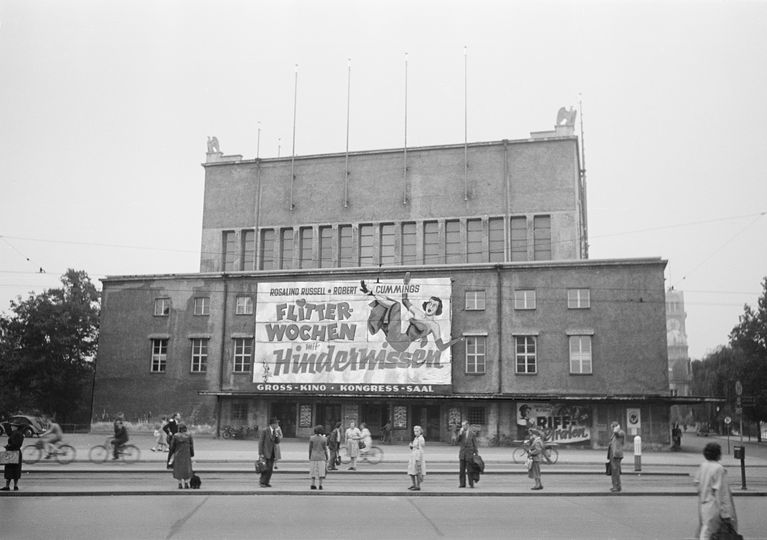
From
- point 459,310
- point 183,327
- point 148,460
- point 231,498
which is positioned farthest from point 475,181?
point 231,498

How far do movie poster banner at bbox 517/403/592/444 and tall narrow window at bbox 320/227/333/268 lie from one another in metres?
17.4

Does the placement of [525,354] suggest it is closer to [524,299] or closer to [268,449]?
[524,299]

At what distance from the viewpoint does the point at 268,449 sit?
65.5 ft

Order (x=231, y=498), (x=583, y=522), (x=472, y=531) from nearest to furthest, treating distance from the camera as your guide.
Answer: (x=472, y=531) < (x=583, y=522) < (x=231, y=498)

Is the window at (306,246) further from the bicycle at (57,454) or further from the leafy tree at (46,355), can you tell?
the bicycle at (57,454)

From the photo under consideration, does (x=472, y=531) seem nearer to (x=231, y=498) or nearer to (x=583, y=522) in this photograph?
(x=583, y=522)

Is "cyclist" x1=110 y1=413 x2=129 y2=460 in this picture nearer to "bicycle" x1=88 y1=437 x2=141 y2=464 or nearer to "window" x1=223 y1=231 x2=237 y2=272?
"bicycle" x1=88 y1=437 x2=141 y2=464

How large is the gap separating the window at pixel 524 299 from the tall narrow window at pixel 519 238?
6.33 meters

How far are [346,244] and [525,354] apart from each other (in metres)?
15.8

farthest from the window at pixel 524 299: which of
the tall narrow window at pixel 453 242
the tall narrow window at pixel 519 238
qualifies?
the tall narrow window at pixel 453 242

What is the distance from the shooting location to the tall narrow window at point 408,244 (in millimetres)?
50562

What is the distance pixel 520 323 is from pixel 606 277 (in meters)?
5.33

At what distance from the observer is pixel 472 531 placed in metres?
12.9

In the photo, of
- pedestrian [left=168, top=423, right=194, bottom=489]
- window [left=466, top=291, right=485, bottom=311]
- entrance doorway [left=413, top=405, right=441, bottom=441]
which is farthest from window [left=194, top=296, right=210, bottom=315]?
pedestrian [left=168, top=423, right=194, bottom=489]
